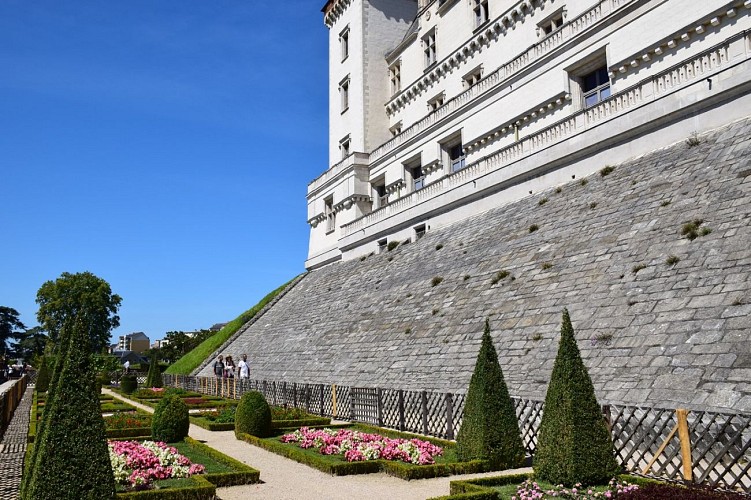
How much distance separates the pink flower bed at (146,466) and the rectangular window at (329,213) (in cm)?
3106

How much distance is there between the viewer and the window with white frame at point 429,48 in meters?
36.8

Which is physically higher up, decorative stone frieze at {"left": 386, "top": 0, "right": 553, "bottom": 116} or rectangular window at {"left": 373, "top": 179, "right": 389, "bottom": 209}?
decorative stone frieze at {"left": 386, "top": 0, "right": 553, "bottom": 116}

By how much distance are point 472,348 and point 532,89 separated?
540 inches

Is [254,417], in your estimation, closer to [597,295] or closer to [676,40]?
[597,295]

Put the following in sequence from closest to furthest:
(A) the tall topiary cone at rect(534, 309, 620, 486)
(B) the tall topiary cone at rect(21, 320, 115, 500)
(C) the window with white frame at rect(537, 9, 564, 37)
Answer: (B) the tall topiary cone at rect(21, 320, 115, 500), (A) the tall topiary cone at rect(534, 309, 620, 486), (C) the window with white frame at rect(537, 9, 564, 37)

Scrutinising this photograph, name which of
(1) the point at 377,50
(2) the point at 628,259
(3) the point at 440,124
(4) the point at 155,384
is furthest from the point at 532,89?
(4) the point at 155,384

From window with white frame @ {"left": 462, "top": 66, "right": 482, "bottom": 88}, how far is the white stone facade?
7 cm

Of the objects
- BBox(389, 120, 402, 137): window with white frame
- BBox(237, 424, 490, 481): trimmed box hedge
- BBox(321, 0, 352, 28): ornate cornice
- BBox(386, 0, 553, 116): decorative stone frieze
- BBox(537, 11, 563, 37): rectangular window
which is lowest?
BBox(237, 424, 490, 481): trimmed box hedge

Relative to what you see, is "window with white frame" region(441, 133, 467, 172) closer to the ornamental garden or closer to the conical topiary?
the ornamental garden

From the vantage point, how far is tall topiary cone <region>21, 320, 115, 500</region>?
6.11 metres

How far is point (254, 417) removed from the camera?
15742 mm

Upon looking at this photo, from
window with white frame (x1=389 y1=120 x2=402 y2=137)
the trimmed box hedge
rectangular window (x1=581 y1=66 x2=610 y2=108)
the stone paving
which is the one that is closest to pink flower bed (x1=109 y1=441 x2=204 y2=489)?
the stone paving

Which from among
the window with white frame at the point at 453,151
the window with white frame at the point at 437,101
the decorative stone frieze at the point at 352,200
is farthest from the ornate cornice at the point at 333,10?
the window with white frame at the point at 453,151

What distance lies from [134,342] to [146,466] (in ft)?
495
